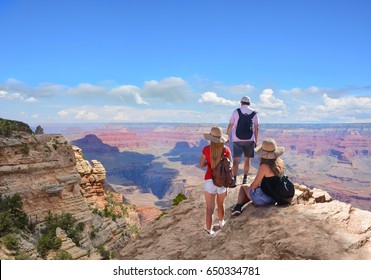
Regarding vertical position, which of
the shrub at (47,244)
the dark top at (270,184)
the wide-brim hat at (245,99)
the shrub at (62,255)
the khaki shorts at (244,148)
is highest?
the wide-brim hat at (245,99)

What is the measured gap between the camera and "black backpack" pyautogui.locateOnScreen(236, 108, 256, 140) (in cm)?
935

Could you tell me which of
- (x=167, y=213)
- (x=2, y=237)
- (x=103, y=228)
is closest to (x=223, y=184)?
(x=167, y=213)

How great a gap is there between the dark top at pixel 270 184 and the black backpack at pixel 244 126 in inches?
83.4

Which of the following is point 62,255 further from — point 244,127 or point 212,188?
point 244,127

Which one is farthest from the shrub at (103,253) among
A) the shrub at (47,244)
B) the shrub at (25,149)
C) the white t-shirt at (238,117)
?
the white t-shirt at (238,117)

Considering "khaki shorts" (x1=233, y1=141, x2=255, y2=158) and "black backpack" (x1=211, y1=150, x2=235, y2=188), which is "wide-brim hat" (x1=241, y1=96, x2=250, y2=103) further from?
"black backpack" (x1=211, y1=150, x2=235, y2=188)

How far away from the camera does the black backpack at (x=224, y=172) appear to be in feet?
24.9

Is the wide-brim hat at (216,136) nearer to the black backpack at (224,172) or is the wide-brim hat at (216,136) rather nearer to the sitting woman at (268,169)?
the black backpack at (224,172)

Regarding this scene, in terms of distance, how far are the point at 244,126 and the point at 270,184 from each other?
238 cm

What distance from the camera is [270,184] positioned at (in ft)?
24.7

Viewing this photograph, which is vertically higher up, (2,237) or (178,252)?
(178,252)

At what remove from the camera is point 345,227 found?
686cm

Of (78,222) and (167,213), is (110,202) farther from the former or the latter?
(167,213)
